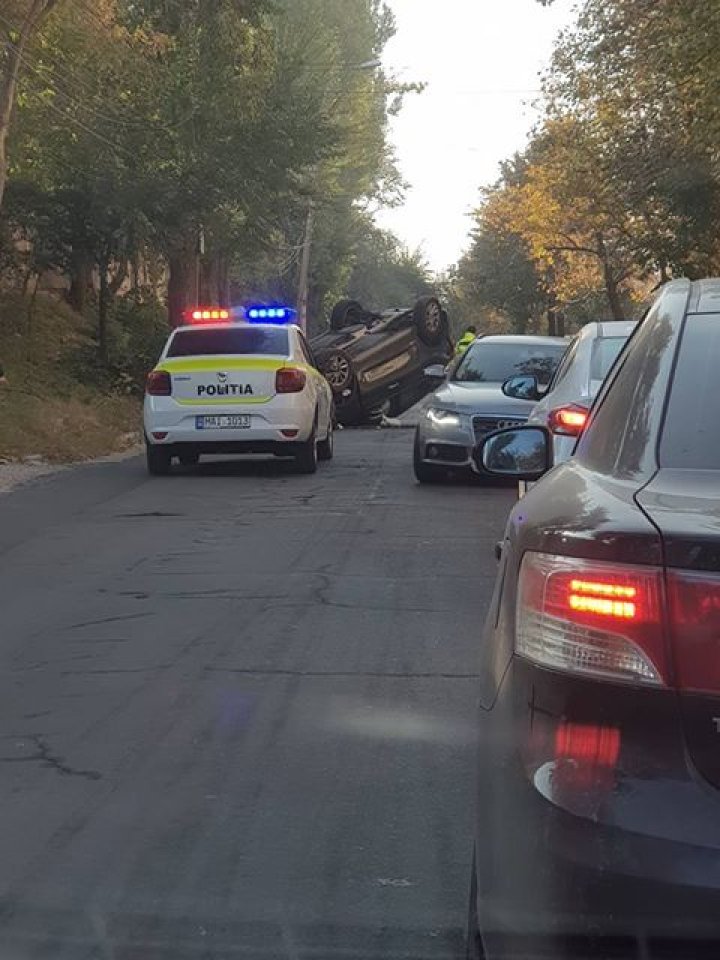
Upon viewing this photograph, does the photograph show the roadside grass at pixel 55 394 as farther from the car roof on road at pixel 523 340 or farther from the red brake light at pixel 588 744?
the red brake light at pixel 588 744

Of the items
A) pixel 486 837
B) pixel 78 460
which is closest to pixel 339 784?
pixel 486 837

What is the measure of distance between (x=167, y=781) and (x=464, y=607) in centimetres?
341

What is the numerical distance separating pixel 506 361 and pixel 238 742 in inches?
409

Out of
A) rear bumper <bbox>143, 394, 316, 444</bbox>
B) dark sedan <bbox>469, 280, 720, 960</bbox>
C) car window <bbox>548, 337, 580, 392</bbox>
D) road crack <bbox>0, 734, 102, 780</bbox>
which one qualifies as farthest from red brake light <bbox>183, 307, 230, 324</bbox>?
dark sedan <bbox>469, 280, 720, 960</bbox>

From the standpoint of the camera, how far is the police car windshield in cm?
1620

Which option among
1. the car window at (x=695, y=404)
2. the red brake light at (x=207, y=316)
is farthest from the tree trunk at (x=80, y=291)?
the car window at (x=695, y=404)

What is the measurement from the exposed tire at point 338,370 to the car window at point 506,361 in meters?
7.30

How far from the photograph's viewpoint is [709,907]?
2.33 metres

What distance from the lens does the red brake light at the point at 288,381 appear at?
15.6 meters

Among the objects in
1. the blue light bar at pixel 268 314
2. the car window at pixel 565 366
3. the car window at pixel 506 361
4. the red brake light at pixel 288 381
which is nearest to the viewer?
the car window at pixel 565 366

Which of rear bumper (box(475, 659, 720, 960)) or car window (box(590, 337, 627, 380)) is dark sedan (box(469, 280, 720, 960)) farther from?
car window (box(590, 337, 627, 380))

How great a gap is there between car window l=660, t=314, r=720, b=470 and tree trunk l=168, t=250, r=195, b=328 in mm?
30502

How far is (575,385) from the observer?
984 centimetres

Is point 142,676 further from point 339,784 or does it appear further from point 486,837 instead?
point 486,837
